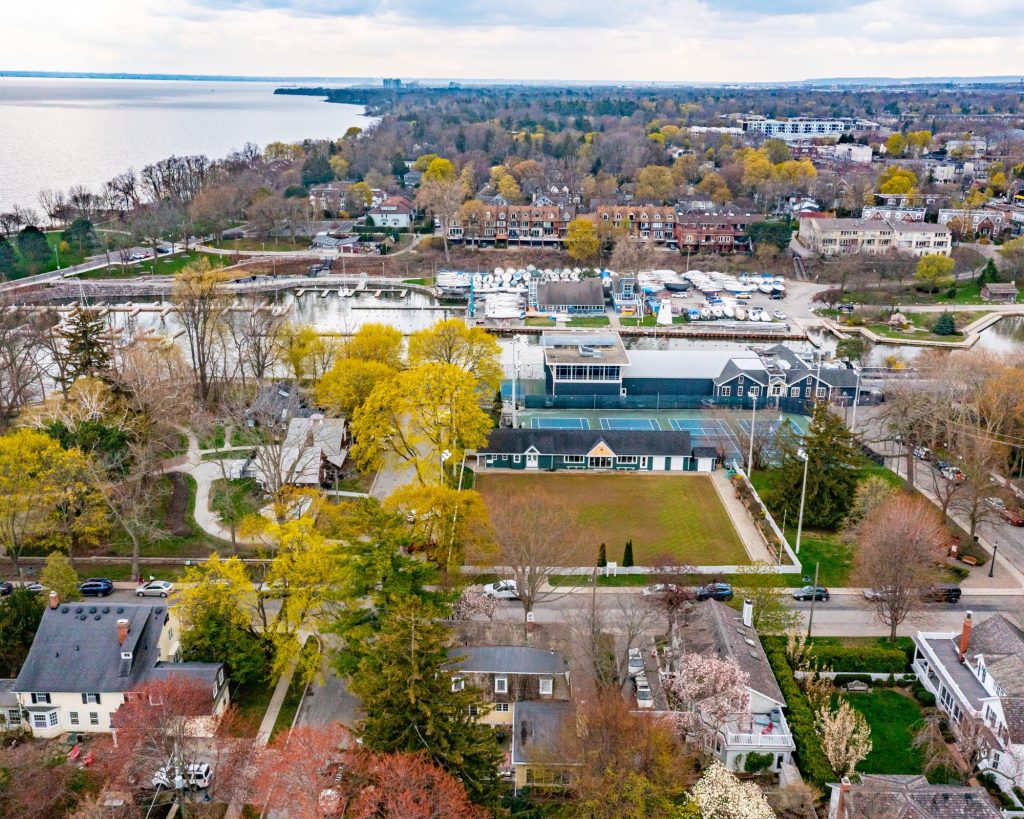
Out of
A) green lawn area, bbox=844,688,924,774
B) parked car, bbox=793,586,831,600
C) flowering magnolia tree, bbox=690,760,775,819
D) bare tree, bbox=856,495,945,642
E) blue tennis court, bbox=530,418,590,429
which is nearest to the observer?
flowering magnolia tree, bbox=690,760,775,819

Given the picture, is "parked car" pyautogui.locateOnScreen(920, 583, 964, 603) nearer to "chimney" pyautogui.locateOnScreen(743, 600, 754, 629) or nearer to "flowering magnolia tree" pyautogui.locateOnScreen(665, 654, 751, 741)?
"chimney" pyautogui.locateOnScreen(743, 600, 754, 629)

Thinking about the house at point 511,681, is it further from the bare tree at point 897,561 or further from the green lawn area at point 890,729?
the bare tree at point 897,561

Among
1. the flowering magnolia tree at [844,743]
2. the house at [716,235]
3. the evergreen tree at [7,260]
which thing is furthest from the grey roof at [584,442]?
the evergreen tree at [7,260]

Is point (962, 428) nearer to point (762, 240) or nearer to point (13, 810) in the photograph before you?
point (13, 810)

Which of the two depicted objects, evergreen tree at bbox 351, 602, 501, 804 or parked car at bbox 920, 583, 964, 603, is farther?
parked car at bbox 920, 583, 964, 603

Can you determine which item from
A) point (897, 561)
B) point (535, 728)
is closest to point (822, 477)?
point (897, 561)

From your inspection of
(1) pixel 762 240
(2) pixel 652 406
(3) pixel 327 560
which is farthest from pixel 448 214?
(3) pixel 327 560

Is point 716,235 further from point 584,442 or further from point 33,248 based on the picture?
point 33,248

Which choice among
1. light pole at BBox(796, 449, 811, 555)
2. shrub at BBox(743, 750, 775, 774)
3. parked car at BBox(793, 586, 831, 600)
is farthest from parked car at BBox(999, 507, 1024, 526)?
shrub at BBox(743, 750, 775, 774)
